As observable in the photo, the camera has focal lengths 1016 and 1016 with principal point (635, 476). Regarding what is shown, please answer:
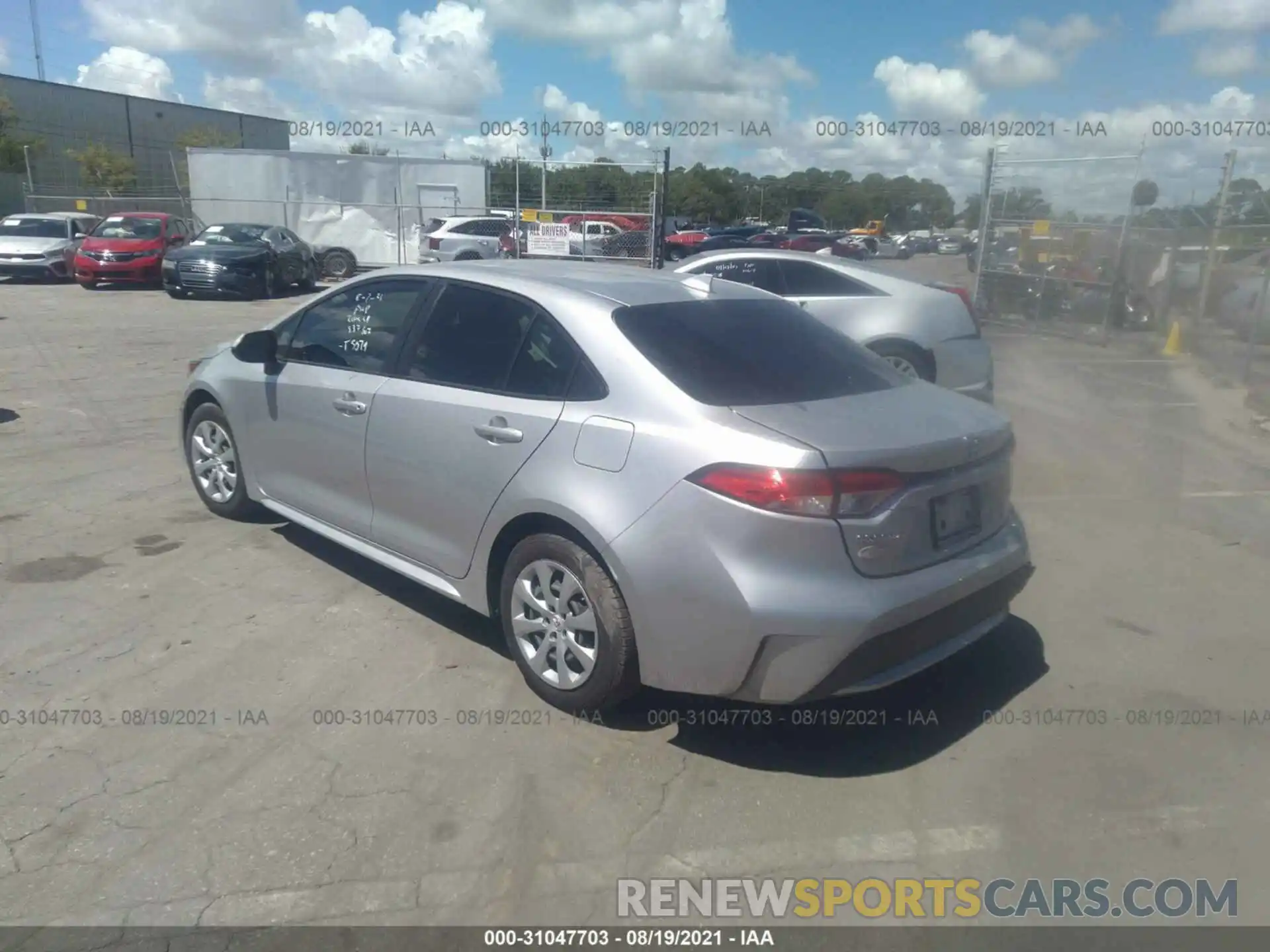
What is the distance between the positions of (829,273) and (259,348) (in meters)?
5.50

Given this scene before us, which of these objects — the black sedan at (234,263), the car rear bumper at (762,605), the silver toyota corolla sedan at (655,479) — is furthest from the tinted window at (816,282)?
the black sedan at (234,263)

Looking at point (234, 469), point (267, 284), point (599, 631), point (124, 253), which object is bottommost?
point (267, 284)

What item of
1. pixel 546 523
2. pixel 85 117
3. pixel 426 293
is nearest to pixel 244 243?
pixel 426 293

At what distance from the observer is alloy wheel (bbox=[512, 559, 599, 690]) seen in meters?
3.80

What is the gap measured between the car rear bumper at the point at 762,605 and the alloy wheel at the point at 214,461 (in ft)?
10.8

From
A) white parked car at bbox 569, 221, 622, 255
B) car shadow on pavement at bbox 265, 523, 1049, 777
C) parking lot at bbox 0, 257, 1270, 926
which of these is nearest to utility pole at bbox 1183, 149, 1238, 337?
parking lot at bbox 0, 257, 1270, 926

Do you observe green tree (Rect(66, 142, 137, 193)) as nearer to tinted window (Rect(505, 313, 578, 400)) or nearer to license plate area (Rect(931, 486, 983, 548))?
tinted window (Rect(505, 313, 578, 400))

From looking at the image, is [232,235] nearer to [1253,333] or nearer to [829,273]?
[829,273]

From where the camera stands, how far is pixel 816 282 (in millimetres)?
9227

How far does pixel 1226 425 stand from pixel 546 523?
327 inches

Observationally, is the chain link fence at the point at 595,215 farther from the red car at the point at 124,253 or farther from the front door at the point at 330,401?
the front door at the point at 330,401

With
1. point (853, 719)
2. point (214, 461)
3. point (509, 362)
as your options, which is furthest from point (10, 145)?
point (853, 719)

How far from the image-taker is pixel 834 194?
129ft

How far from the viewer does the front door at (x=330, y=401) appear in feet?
15.8
